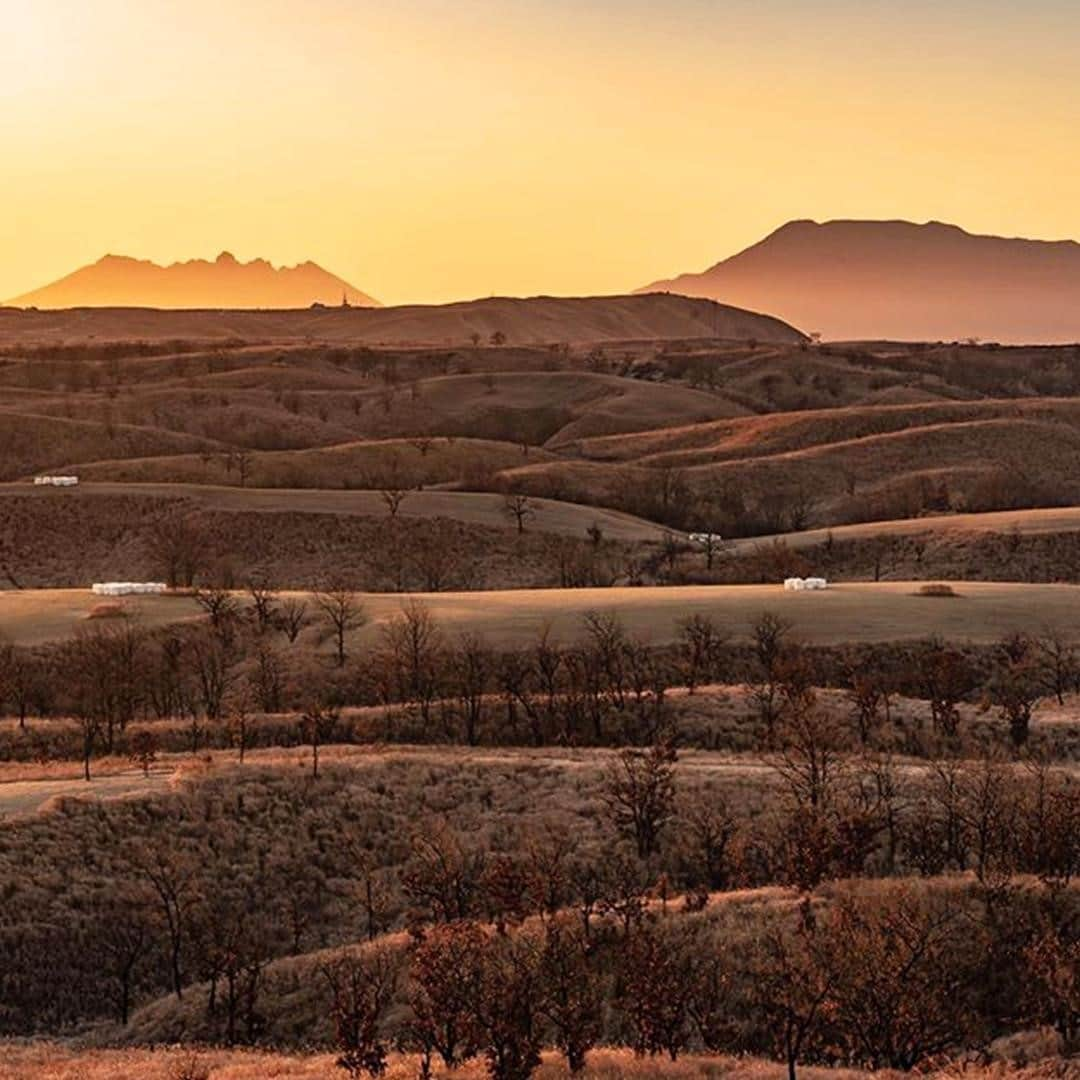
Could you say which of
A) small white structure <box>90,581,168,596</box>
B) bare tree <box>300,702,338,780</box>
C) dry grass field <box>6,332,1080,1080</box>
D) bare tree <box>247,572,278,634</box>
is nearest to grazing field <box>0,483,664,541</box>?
dry grass field <box>6,332,1080,1080</box>

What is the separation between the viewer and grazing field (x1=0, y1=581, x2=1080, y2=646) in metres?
80.6

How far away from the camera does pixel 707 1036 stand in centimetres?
3266

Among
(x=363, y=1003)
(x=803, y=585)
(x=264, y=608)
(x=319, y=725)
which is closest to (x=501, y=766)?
(x=319, y=725)

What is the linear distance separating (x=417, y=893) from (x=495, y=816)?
9.20 meters

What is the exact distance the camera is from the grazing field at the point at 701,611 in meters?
80.6

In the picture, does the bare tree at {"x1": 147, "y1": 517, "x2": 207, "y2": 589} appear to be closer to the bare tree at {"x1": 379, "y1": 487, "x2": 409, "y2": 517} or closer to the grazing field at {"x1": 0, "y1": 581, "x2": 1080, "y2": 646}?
the grazing field at {"x1": 0, "y1": 581, "x2": 1080, "y2": 646}

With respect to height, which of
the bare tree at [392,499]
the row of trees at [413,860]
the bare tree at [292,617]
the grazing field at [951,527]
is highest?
the bare tree at [392,499]

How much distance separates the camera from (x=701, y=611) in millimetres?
84875

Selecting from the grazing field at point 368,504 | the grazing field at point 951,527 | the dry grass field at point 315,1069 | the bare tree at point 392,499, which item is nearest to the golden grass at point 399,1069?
the dry grass field at point 315,1069

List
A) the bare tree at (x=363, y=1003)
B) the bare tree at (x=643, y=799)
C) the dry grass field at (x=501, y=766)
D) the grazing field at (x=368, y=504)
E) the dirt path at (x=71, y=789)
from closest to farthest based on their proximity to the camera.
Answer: the bare tree at (x=363, y=1003) < the dry grass field at (x=501, y=766) < the dirt path at (x=71, y=789) < the bare tree at (x=643, y=799) < the grazing field at (x=368, y=504)

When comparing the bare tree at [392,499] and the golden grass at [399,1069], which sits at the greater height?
the bare tree at [392,499]

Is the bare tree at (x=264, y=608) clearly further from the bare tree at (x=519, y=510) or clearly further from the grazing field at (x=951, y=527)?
the grazing field at (x=951, y=527)

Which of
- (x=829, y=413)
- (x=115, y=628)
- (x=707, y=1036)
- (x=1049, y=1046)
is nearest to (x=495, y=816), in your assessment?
(x=707, y=1036)

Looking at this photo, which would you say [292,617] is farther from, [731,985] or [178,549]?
[731,985]
